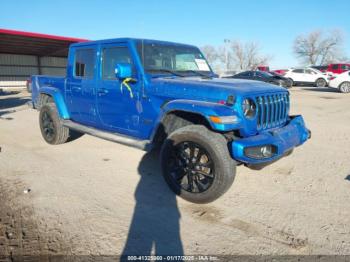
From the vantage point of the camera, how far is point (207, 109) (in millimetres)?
3447

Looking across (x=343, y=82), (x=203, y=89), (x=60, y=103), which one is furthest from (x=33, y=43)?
(x=203, y=89)

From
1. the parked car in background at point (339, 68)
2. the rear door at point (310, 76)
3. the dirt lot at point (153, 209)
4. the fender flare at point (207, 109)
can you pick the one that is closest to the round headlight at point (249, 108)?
the fender flare at point (207, 109)

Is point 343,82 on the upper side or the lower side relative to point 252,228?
upper

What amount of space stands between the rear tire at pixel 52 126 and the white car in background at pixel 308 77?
73.1ft

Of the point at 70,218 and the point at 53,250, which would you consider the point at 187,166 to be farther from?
the point at 53,250

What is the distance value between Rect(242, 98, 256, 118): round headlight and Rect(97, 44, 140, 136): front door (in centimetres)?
152

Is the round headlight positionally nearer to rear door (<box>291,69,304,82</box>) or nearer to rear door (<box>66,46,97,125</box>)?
rear door (<box>66,46,97,125</box>)

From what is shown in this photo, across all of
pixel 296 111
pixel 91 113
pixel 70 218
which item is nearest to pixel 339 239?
pixel 70 218

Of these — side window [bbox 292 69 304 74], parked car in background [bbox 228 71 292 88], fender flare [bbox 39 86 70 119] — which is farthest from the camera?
side window [bbox 292 69 304 74]

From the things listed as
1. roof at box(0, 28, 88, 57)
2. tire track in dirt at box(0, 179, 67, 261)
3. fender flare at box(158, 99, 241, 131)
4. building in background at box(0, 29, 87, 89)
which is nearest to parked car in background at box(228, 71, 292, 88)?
roof at box(0, 28, 88, 57)

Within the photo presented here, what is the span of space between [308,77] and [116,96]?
23.1m

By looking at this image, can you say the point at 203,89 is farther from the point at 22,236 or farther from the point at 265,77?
the point at 265,77

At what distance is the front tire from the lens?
3.42 metres

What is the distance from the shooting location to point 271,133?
3.76 meters
